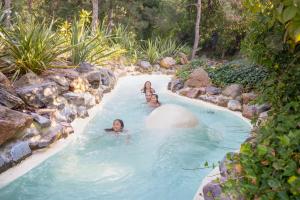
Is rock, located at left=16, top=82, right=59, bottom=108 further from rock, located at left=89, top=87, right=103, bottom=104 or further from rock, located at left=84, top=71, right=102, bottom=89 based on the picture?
rock, located at left=84, top=71, right=102, bottom=89

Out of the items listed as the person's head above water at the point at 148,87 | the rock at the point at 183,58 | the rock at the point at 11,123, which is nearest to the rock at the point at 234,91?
the person's head above water at the point at 148,87

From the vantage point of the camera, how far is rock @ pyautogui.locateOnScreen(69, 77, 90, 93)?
8.35 meters

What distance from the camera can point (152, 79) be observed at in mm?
13578

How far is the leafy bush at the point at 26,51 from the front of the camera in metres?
7.31

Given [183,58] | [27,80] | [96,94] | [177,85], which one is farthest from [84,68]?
[183,58]

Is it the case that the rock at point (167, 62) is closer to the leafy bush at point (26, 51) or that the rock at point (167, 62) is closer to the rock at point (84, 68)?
the rock at point (84, 68)

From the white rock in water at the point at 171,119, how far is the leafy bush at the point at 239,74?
254 centimetres

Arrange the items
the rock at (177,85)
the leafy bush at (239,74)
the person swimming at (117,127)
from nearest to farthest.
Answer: the person swimming at (117,127) → the leafy bush at (239,74) → the rock at (177,85)

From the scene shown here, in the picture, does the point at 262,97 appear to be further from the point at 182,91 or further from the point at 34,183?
the point at 182,91

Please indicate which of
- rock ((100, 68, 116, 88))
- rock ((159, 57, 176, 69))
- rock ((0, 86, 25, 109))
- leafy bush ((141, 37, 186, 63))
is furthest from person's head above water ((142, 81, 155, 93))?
leafy bush ((141, 37, 186, 63))

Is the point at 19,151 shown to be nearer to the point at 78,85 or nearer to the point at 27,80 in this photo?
the point at 27,80

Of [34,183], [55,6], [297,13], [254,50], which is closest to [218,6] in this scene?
[55,6]

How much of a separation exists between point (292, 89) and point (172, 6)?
15.9 metres

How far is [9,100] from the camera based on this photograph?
6.00 m
